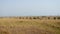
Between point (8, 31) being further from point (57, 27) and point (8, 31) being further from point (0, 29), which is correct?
point (57, 27)

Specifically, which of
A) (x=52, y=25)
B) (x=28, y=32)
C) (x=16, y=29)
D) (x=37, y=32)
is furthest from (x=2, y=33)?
(x=52, y=25)

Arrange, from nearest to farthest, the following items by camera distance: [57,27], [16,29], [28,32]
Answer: [28,32], [16,29], [57,27]

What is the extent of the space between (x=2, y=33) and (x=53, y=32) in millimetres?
2025

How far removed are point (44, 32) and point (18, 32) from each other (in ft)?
3.37

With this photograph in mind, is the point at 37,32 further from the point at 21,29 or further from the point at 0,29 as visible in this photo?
the point at 0,29

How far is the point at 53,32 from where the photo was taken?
503 centimetres

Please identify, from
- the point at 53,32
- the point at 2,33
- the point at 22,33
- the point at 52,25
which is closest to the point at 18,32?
the point at 22,33

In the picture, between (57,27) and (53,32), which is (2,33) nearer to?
(53,32)

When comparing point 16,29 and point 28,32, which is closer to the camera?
point 28,32

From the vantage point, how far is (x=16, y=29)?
519cm

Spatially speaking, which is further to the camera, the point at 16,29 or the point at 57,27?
the point at 57,27

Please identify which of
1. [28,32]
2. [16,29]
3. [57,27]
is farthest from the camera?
[57,27]

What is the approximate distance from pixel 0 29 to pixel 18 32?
2.73 ft

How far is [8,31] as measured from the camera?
5012mm
